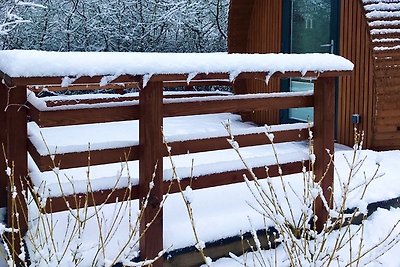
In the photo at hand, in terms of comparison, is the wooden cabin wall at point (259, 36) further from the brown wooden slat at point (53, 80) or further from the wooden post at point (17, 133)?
the wooden post at point (17, 133)

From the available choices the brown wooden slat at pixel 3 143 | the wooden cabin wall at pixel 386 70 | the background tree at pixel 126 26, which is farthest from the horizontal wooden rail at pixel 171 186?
the background tree at pixel 126 26

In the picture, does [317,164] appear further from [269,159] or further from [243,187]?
[243,187]

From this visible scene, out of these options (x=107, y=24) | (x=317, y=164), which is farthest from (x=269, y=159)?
(x=107, y=24)

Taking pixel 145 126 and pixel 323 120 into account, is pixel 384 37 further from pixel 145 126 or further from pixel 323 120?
pixel 145 126

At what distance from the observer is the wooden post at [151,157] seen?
9.84 feet

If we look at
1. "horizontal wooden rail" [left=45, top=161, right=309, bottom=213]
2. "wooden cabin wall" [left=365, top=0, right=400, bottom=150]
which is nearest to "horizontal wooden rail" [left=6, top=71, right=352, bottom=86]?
"horizontal wooden rail" [left=45, top=161, right=309, bottom=213]

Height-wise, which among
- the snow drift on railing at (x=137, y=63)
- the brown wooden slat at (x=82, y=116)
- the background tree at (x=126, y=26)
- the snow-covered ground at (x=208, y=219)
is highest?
the background tree at (x=126, y=26)

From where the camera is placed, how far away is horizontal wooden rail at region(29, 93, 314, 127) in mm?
2773

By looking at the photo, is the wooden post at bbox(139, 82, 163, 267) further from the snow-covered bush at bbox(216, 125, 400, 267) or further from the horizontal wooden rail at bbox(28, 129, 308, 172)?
the snow-covered bush at bbox(216, 125, 400, 267)

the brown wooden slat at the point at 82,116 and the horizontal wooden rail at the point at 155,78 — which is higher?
the horizontal wooden rail at the point at 155,78

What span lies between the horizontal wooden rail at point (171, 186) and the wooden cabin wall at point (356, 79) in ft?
8.00

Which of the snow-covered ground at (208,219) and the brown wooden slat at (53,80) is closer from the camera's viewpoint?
the brown wooden slat at (53,80)

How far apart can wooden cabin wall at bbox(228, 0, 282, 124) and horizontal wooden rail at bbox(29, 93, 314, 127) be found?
377cm

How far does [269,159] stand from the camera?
12.1 ft
